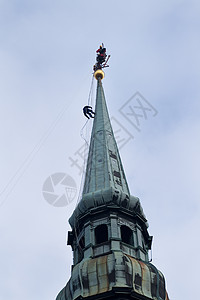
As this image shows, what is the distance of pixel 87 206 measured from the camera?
46.4 m

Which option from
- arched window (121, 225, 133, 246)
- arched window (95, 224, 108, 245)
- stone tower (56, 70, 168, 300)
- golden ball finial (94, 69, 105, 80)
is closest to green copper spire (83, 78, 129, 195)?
stone tower (56, 70, 168, 300)

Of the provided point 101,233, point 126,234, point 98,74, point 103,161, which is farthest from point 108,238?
point 98,74

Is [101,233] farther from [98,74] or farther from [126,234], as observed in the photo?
[98,74]

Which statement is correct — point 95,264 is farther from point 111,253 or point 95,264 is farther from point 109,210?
point 109,210

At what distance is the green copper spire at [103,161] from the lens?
48.1 m

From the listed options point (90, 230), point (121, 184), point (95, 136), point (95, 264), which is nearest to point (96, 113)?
point (95, 136)

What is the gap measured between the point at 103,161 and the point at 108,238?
733 cm

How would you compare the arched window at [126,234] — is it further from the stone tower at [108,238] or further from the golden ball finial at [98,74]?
the golden ball finial at [98,74]

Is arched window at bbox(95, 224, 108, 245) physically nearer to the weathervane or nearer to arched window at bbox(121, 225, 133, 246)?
arched window at bbox(121, 225, 133, 246)

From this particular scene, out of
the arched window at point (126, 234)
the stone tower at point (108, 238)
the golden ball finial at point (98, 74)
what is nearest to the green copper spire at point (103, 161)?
the stone tower at point (108, 238)

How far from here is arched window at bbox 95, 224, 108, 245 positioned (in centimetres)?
4503

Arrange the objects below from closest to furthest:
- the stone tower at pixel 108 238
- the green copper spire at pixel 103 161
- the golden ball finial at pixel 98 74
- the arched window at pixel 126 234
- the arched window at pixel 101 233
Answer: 1. the stone tower at pixel 108 238
2. the arched window at pixel 101 233
3. the arched window at pixel 126 234
4. the green copper spire at pixel 103 161
5. the golden ball finial at pixel 98 74

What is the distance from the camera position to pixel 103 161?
50188 mm

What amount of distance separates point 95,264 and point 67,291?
2.03m
